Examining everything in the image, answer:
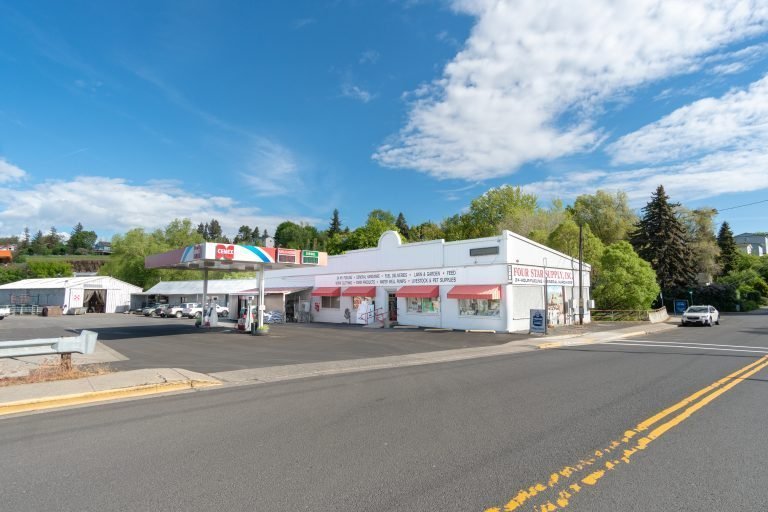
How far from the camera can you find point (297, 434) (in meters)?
6.38

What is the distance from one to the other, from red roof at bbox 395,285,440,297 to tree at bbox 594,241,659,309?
15.8 meters

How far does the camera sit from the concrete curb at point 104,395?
8031mm

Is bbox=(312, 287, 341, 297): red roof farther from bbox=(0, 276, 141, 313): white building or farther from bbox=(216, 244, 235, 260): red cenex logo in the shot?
bbox=(0, 276, 141, 313): white building

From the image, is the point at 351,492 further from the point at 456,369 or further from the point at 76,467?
the point at 456,369

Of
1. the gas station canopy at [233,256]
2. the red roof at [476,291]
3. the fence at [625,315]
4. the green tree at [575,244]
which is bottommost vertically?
the fence at [625,315]

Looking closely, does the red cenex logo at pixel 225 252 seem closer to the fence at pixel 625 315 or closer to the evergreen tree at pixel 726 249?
the fence at pixel 625 315

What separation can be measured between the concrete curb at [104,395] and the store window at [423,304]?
21.0 meters

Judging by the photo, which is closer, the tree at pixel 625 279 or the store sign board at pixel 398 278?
the store sign board at pixel 398 278

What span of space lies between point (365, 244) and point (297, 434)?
7466 cm

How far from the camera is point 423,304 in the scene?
31422 mm

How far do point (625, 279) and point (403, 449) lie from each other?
115 ft

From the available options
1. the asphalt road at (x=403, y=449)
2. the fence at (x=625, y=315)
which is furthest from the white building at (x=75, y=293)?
the asphalt road at (x=403, y=449)

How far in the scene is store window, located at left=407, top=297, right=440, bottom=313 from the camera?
1203 inches

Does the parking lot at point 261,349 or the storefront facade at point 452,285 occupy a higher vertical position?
the storefront facade at point 452,285
